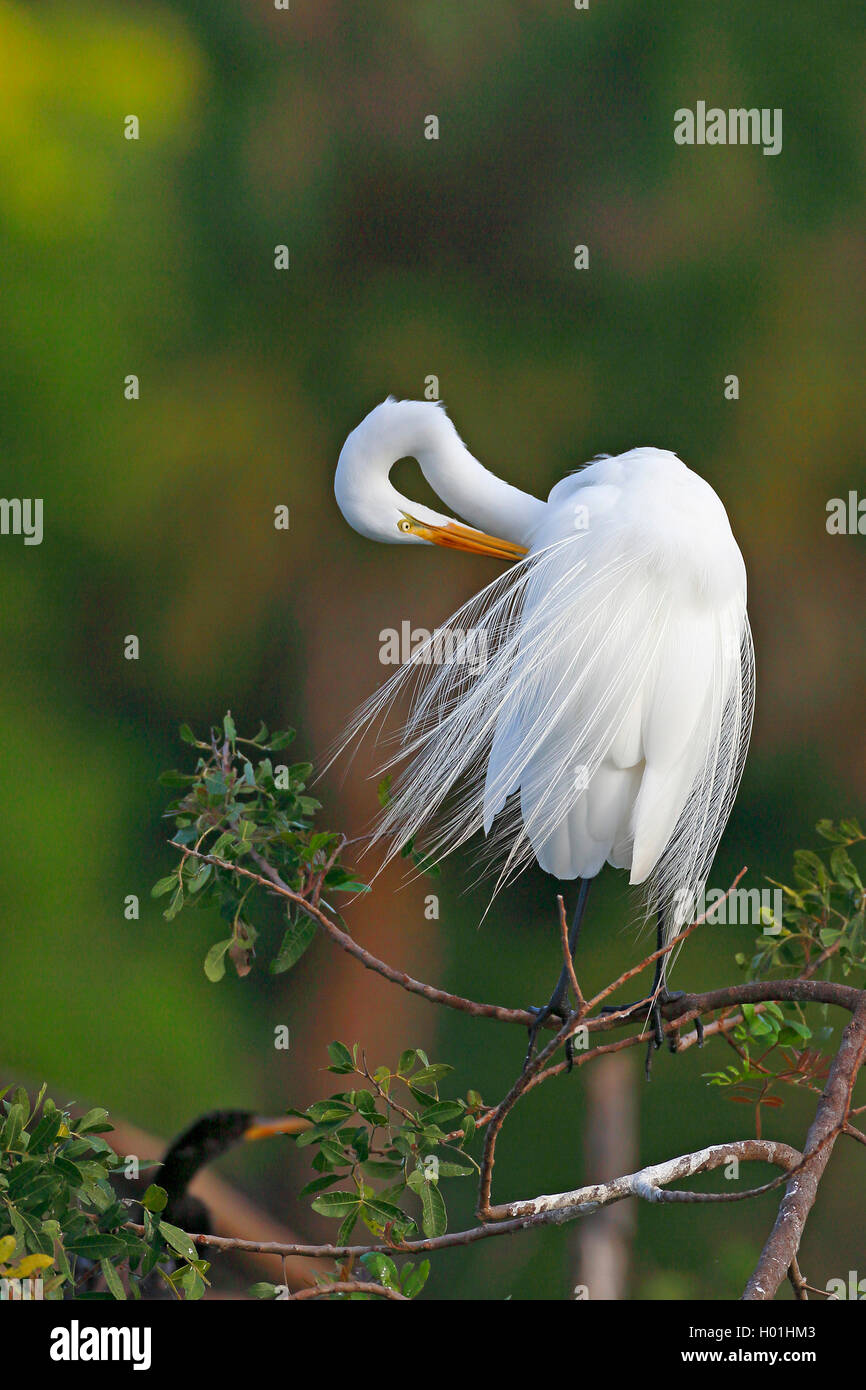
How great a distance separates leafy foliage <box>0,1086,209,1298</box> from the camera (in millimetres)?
1142

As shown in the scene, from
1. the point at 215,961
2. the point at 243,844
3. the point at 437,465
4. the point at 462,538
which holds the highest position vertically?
the point at 437,465

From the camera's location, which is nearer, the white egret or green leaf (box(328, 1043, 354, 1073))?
green leaf (box(328, 1043, 354, 1073))

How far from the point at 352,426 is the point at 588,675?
1.13m

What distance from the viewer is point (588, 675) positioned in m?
1.62

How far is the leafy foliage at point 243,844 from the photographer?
1.43 metres

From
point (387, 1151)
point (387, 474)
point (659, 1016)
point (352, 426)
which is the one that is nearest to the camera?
point (387, 1151)

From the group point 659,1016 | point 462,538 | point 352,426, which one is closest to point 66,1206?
point 659,1016

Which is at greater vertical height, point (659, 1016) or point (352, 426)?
point (352, 426)

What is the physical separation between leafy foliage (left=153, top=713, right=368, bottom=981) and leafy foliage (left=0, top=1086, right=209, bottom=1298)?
288mm

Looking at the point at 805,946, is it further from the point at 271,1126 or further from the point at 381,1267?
the point at 271,1126

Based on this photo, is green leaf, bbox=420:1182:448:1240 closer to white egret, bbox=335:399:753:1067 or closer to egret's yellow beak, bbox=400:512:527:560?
white egret, bbox=335:399:753:1067

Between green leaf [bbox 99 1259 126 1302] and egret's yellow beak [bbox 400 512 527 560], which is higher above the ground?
egret's yellow beak [bbox 400 512 527 560]

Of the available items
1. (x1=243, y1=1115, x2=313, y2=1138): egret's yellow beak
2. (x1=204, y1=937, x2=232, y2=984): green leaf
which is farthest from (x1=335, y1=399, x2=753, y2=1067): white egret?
(x1=243, y1=1115, x2=313, y2=1138): egret's yellow beak

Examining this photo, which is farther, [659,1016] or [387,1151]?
[659,1016]
